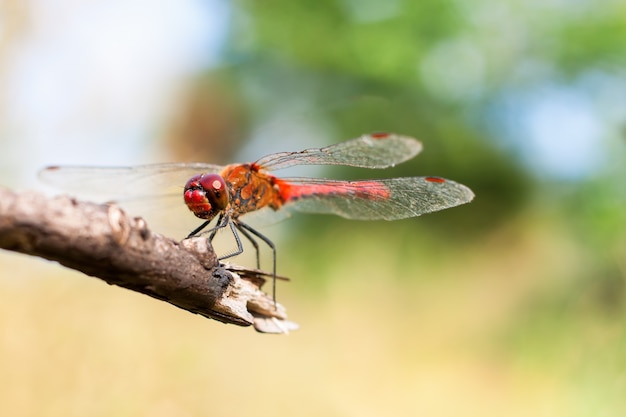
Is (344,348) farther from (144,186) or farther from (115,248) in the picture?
(115,248)

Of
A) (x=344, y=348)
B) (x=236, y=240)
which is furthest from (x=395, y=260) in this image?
(x=236, y=240)

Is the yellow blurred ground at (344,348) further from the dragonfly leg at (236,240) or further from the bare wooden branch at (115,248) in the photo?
the bare wooden branch at (115,248)

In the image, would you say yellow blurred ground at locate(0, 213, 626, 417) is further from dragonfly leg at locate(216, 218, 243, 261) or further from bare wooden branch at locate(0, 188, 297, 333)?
bare wooden branch at locate(0, 188, 297, 333)

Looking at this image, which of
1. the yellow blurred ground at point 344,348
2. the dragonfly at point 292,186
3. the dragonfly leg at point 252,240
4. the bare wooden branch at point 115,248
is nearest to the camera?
the bare wooden branch at point 115,248

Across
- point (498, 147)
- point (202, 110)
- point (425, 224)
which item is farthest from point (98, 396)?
point (202, 110)

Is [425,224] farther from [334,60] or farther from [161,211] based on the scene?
[161,211]

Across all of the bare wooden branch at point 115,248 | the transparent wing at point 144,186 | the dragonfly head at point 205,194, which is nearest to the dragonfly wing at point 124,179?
the transparent wing at point 144,186

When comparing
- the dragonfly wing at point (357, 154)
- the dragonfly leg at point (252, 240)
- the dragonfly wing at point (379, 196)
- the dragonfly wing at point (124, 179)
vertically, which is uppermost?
the dragonfly wing at point (357, 154)

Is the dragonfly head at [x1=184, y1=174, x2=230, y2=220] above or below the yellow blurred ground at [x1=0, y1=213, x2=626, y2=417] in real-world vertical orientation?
above

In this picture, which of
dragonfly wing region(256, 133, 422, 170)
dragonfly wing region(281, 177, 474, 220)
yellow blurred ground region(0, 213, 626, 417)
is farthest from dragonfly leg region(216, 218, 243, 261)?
yellow blurred ground region(0, 213, 626, 417)
